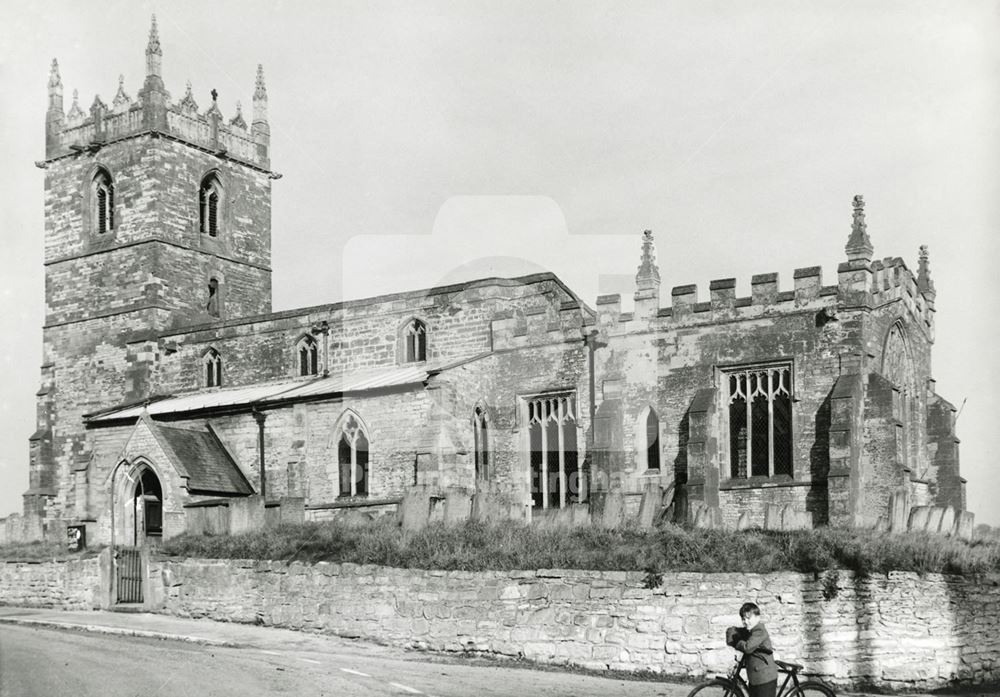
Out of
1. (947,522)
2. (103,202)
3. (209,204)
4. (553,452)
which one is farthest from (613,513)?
(103,202)

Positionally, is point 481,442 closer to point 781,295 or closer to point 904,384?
point 781,295

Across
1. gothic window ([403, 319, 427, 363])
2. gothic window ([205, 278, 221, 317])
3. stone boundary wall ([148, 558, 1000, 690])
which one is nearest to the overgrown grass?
stone boundary wall ([148, 558, 1000, 690])

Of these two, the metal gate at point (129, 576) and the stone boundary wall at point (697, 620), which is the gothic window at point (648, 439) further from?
the metal gate at point (129, 576)

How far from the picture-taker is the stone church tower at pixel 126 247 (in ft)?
147

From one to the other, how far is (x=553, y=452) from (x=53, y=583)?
42.3 ft

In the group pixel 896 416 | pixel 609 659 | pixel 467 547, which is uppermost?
pixel 896 416

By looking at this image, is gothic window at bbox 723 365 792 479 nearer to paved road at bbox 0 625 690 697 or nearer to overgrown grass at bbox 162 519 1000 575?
overgrown grass at bbox 162 519 1000 575

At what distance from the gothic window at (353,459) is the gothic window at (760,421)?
33.4 ft

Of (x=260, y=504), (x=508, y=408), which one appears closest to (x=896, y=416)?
(x=508, y=408)

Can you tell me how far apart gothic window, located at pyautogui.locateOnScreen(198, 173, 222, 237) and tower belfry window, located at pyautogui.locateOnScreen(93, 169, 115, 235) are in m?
3.26

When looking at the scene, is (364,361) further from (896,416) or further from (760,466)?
(896,416)

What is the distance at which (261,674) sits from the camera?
17125mm

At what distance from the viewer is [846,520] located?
26969mm

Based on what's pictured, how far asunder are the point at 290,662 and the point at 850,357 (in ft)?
51.9
